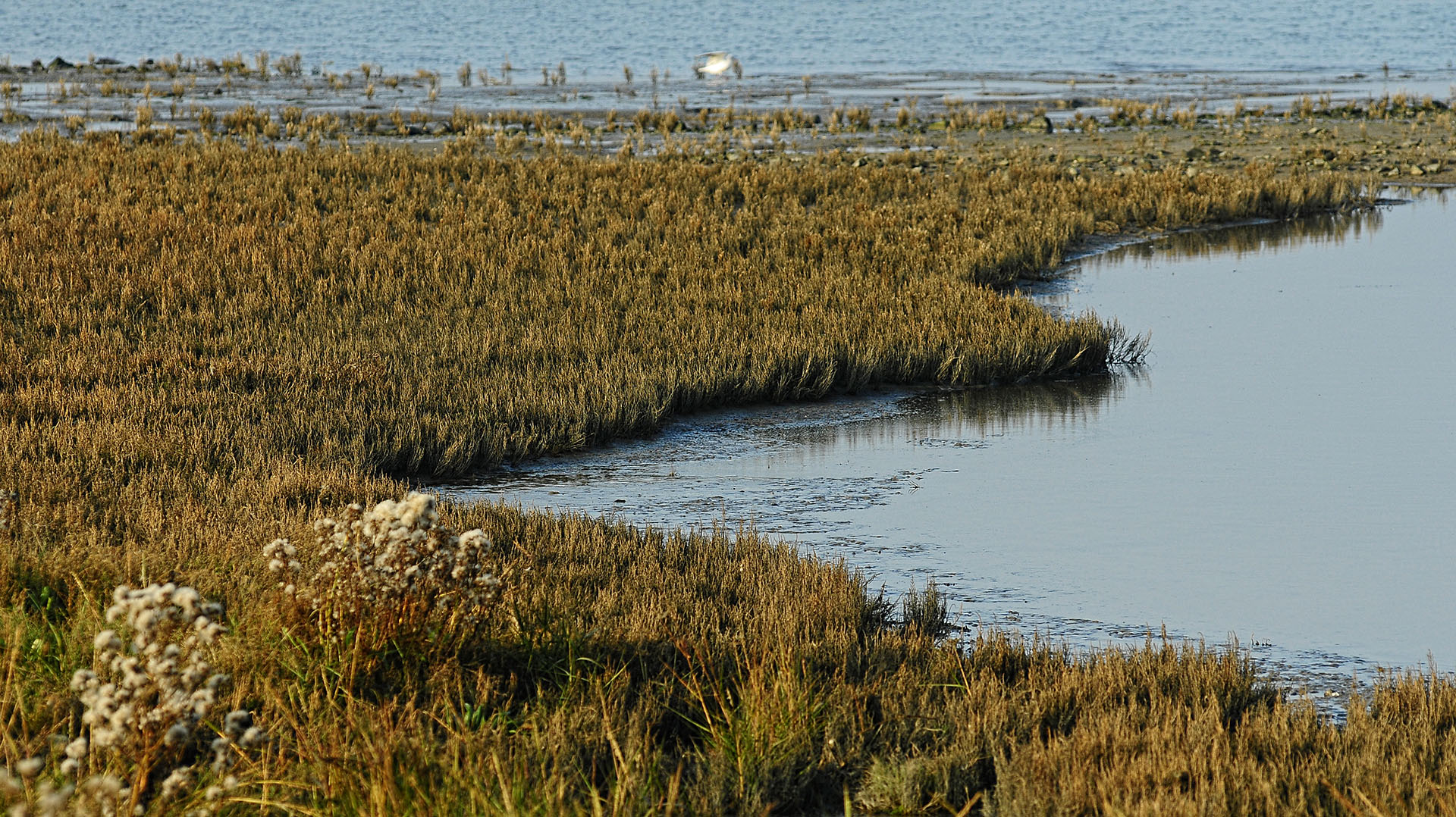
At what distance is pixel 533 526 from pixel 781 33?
84.8 m

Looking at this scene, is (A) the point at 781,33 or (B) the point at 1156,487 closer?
(B) the point at 1156,487

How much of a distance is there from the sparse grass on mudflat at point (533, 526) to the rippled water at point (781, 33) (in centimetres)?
4417

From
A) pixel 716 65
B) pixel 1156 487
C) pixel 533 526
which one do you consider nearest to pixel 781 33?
pixel 716 65

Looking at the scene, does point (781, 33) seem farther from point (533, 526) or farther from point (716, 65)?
point (533, 526)

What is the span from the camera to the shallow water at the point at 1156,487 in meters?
6.89

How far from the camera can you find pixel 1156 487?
8984 millimetres

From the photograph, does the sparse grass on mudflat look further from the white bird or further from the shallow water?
the white bird

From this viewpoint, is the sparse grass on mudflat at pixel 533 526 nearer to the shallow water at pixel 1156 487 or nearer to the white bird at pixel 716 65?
the shallow water at pixel 1156 487

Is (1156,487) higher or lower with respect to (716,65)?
lower

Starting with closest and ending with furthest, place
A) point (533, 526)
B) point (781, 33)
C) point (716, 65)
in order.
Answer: point (533, 526) < point (716, 65) < point (781, 33)

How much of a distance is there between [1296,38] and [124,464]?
3339 inches

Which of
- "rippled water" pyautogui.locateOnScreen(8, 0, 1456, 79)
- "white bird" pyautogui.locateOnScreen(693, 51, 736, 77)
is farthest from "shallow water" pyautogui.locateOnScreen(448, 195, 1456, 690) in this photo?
"rippled water" pyautogui.locateOnScreen(8, 0, 1456, 79)

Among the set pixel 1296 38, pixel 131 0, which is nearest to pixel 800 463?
pixel 1296 38

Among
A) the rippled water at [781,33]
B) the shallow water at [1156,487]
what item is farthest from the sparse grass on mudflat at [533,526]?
the rippled water at [781,33]
